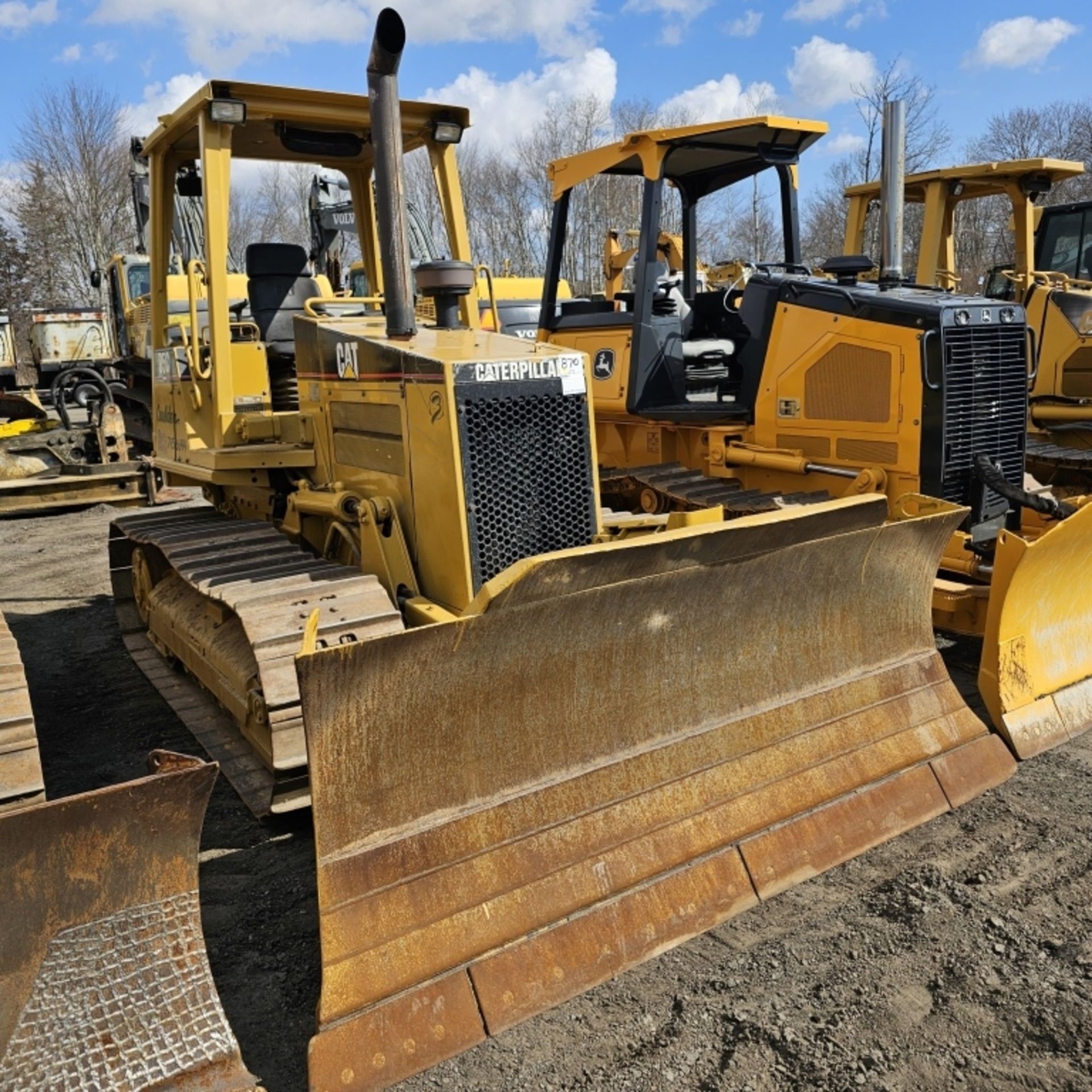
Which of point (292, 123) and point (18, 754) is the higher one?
point (292, 123)

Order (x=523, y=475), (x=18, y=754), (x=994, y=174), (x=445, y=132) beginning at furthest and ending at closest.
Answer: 1. (x=994, y=174)
2. (x=445, y=132)
3. (x=523, y=475)
4. (x=18, y=754)

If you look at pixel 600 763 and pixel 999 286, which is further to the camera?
pixel 999 286

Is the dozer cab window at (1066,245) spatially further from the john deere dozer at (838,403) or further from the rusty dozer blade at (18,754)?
the rusty dozer blade at (18,754)

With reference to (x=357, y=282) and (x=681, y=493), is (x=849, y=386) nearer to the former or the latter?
(x=681, y=493)

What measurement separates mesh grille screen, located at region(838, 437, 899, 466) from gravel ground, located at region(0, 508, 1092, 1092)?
6.27ft

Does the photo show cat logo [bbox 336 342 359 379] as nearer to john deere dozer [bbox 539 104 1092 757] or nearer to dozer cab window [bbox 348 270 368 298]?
john deere dozer [bbox 539 104 1092 757]

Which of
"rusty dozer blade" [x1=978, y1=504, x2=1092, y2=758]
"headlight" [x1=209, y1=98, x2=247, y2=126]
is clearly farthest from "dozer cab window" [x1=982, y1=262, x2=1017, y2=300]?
"headlight" [x1=209, y1=98, x2=247, y2=126]

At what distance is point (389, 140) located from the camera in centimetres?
365

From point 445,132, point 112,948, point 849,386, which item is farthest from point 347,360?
point 849,386

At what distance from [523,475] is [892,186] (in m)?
3.46

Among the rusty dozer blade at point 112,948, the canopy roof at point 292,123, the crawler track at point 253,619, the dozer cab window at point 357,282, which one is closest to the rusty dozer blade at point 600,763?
the rusty dozer blade at point 112,948

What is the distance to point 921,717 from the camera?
415cm

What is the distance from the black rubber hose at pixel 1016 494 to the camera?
5238 mm

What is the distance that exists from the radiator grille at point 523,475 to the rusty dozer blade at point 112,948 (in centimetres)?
147
